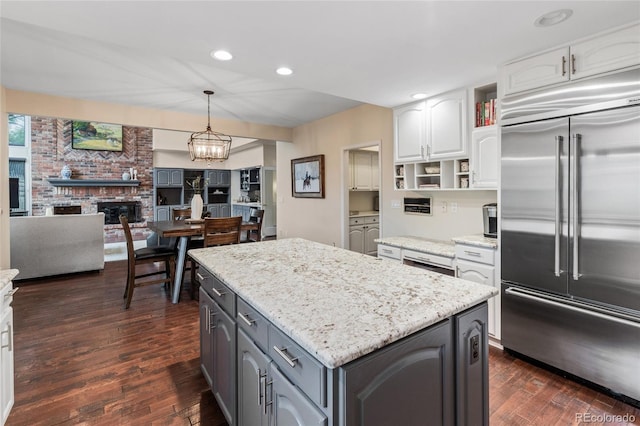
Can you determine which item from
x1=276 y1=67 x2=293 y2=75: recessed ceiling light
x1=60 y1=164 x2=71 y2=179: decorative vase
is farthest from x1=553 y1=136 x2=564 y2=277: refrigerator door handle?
x1=60 y1=164 x2=71 y2=179: decorative vase

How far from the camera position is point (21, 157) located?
7.55 meters

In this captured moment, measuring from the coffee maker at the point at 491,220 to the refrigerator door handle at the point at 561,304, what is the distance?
563mm

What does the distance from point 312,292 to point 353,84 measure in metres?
2.33

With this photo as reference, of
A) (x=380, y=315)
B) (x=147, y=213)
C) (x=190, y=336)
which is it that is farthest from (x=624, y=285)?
(x=147, y=213)

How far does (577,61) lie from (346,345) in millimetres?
2483

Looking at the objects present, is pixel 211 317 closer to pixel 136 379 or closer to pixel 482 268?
pixel 136 379

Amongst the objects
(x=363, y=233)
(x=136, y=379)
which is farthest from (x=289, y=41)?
(x=363, y=233)

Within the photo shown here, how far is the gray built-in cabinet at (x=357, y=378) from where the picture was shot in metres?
0.93

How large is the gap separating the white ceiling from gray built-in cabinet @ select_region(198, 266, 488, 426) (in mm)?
1627

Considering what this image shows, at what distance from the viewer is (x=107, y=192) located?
8484 millimetres

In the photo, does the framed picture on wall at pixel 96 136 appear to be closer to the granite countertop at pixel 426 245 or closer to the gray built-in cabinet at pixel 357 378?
the granite countertop at pixel 426 245

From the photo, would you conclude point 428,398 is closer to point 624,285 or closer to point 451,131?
point 624,285

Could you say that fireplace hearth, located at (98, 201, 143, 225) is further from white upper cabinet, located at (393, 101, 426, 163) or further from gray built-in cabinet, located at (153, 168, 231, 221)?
white upper cabinet, located at (393, 101, 426, 163)

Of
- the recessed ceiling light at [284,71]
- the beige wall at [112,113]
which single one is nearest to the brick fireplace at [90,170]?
the beige wall at [112,113]
